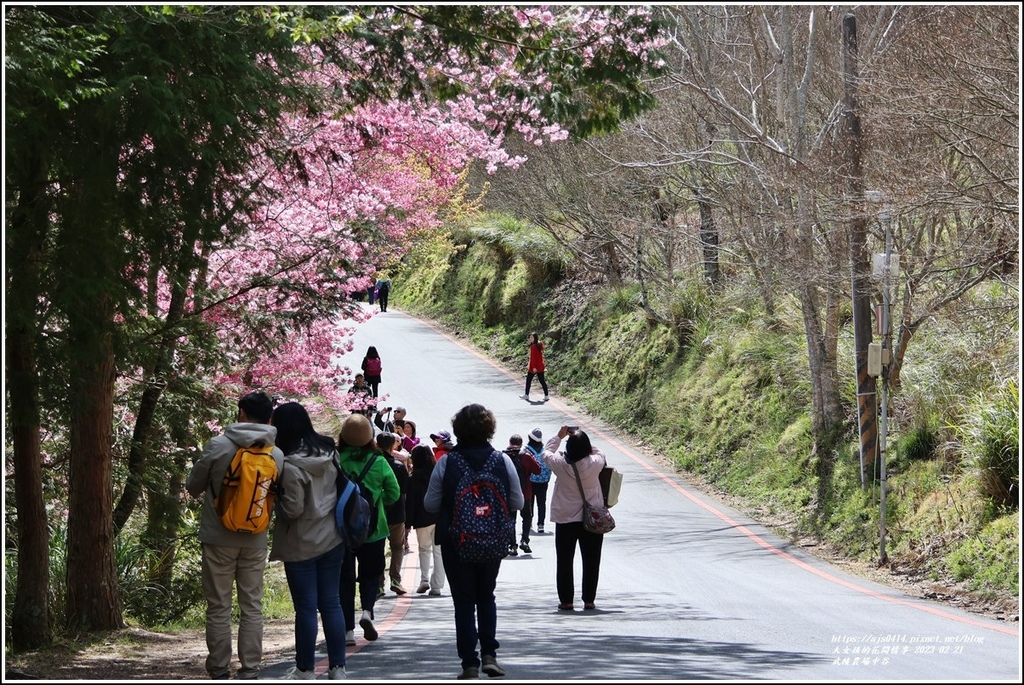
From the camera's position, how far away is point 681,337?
30578mm

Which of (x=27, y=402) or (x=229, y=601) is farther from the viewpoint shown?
(x=27, y=402)

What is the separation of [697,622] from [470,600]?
4.13 meters

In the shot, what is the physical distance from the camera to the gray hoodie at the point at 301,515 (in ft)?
24.3

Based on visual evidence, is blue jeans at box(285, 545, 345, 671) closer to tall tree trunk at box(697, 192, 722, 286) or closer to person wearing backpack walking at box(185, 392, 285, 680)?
person wearing backpack walking at box(185, 392, 285, 680)

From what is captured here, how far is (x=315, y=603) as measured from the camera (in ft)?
24.9

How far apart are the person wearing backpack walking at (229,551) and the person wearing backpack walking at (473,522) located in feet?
3.48

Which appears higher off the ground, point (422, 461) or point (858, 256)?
point (858, 256)

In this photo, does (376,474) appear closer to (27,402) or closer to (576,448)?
(27,402)

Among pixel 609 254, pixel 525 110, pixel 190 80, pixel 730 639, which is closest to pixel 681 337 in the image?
pixel 609 254

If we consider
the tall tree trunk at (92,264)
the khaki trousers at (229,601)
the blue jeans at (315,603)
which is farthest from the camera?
the tall tree trunk at (92,264)

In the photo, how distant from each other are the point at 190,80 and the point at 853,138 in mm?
11179

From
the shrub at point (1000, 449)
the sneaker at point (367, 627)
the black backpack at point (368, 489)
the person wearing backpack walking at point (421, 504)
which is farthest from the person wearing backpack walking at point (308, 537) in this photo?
the shrub at point (1000, 449)

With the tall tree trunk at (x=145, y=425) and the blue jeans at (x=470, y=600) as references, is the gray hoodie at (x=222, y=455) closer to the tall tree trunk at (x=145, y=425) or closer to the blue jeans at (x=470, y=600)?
the blue jeans at (x=470, y=600)

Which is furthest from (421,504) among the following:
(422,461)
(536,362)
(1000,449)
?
(536,362)
